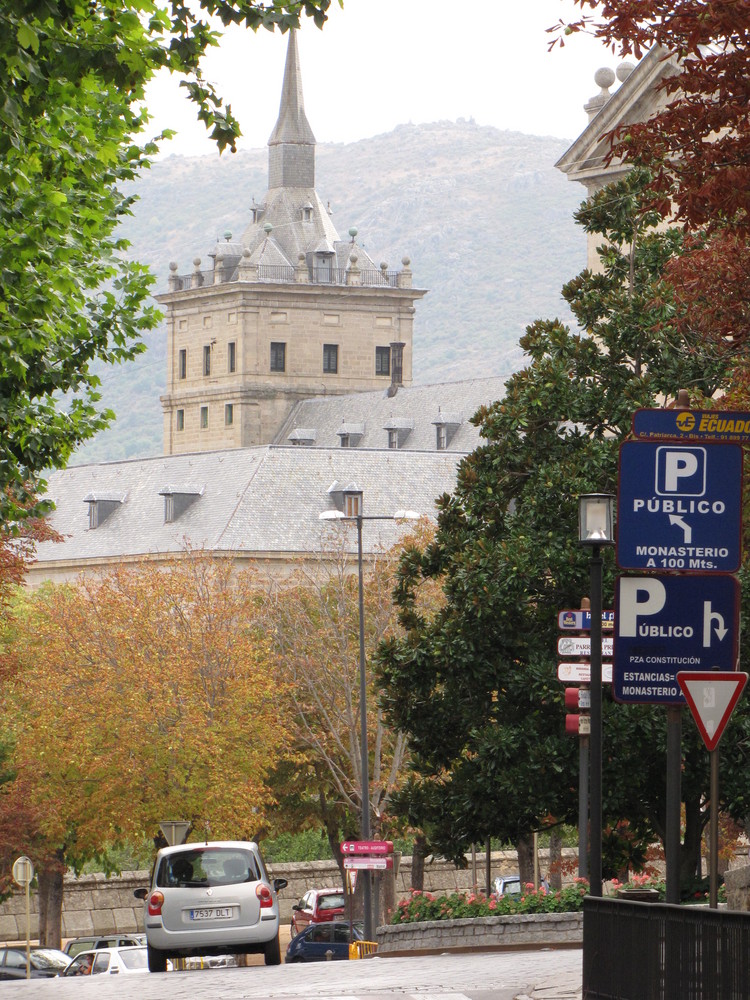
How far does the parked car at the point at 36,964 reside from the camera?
40281mm

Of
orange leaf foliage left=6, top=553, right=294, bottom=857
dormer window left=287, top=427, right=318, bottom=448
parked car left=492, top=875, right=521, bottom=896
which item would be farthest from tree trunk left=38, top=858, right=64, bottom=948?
dormer window left=287, top=427, right=318, bottom=448

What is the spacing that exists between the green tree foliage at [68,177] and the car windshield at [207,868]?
13.1 ft

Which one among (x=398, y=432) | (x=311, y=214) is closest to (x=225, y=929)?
(x=398, y=432)

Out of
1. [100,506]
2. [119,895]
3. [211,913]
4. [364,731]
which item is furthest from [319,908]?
[100,506]

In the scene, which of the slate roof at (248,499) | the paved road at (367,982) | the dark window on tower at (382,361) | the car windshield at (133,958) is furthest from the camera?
the dark window on tower at (382,361)

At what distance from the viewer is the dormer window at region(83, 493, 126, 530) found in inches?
4171

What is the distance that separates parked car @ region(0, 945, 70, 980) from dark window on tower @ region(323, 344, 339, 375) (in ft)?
367

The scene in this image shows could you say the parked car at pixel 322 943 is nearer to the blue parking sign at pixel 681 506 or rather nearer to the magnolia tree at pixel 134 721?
the magnolia tree at pixel 134 721

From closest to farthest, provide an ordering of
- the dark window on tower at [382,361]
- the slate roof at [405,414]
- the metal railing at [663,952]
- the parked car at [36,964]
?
the metal railing at [663,952] < the parked car at [36,964] < the slate roof at [405,414] < the dark window on tower at [382,361]

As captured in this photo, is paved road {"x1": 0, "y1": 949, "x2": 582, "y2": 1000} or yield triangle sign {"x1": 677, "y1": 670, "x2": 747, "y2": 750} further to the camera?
paved road {"x1": 0, "y1": 949, "x2": 582, "y2": 1000}

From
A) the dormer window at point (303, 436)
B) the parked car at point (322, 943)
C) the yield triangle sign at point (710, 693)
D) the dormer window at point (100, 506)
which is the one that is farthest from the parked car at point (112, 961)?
the dormer window at point (303, 436)

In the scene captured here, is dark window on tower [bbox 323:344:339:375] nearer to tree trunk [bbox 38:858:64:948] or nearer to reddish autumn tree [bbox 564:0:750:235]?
tree trunk [bbox 38:858:64:948]

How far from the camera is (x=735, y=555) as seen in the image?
12.7 meters

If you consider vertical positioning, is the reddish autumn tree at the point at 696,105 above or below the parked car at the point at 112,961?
above
